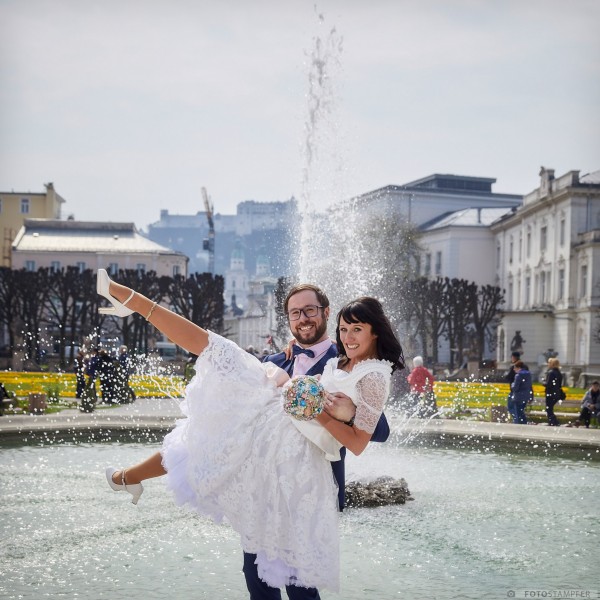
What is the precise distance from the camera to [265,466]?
3.81 metres

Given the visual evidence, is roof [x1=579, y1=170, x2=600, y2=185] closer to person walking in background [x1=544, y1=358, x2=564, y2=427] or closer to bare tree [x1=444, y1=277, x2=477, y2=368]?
bare tree [x1=444, y1=277, x2=477, y2=368]

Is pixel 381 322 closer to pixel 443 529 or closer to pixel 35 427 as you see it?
pixel 443 529

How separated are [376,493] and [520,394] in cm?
876

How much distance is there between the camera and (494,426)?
15.0 m

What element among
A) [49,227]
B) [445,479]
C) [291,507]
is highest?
[49,227]

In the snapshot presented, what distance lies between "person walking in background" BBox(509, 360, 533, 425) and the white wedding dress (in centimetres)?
1329

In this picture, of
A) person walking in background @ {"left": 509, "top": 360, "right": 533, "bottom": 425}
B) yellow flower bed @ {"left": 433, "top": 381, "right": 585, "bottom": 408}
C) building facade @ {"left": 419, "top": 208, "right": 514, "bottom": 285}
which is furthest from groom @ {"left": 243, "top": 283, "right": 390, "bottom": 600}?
building facade @ {"left": 419, "top": 208, "right": 514, "bottom": 285}

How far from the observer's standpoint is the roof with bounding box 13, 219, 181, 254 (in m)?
76.8

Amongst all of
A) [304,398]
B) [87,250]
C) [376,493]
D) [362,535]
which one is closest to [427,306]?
[87,250]

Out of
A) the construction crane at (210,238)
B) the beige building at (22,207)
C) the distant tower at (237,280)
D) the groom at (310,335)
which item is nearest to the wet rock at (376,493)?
the groom at (310,335)

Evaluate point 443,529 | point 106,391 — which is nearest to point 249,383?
point 443,529

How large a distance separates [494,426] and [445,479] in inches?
179

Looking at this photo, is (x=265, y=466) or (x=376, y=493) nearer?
(x=265, y=466)

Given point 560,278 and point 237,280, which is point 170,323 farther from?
point 237,280
